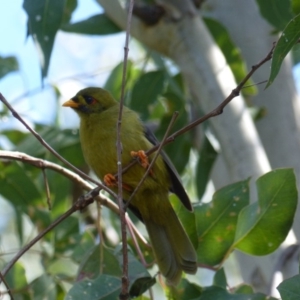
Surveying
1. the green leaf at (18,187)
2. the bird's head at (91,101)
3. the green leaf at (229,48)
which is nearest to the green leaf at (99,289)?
the bird's head at (91,101)

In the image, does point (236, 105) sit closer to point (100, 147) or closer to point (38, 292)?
point (100, 147)

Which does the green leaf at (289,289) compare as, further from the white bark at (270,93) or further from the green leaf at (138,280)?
the white bark at (270,93)

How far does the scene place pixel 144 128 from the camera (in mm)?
4219

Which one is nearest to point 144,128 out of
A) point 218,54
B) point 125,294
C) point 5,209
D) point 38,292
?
point 218,54

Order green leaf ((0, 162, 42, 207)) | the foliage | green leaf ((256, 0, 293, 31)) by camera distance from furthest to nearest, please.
A: green leaf ((0, 162, 42, 207)) → green leaf ((256, 0, 293, 31)) → the foliage

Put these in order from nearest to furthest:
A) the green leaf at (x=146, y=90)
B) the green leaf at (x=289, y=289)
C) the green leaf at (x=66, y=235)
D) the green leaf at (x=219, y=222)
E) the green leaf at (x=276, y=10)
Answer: the green leaf at (x=289, y=289)
the green leaf at (x=219, y=222)
the green leaf at (x=276, y=10)
the green leaf at (x=66, y=235)
the green leaf at (x=146, y=90)

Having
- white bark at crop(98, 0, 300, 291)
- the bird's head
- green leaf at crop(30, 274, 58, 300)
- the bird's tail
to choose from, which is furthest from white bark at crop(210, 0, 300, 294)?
green leaf at crop(30, 274, 58, 300)

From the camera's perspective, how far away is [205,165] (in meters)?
5.11

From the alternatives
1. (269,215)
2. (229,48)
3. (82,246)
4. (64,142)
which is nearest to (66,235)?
(82,246)

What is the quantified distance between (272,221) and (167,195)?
0.87 metres

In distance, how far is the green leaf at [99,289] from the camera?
314 cm

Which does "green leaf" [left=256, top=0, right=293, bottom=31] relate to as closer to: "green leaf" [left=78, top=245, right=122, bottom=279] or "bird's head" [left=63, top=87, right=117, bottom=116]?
"bird's head" [left=63, top=87, right=117, bottom=116]

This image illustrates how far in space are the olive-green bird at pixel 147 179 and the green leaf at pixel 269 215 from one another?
15.4 inches

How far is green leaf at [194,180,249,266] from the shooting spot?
3604 mm
